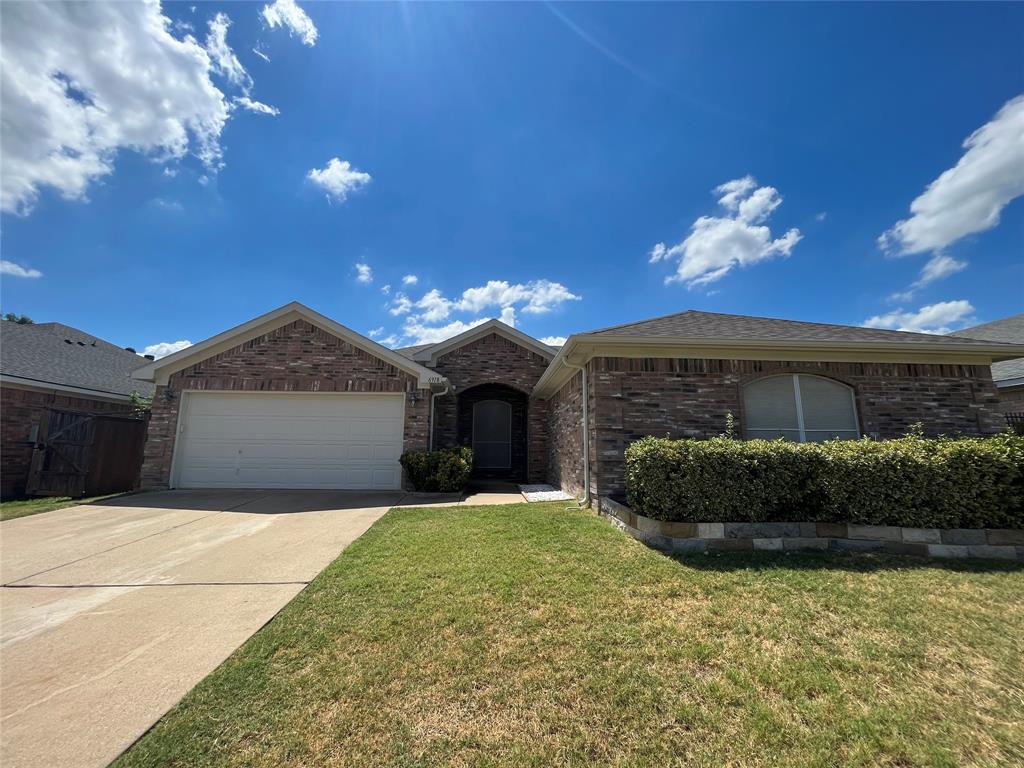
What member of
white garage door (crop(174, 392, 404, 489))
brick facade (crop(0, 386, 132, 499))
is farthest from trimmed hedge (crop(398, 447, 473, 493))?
brick facade (crop(0, 386, 132, 499))

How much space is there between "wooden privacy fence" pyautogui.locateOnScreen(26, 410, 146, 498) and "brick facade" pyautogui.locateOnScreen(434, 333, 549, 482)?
27.5ft

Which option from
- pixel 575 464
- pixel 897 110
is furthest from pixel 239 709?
pixel 897 110

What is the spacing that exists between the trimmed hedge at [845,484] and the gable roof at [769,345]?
8.16 ft

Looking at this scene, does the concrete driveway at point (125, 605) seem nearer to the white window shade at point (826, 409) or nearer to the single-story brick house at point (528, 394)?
the single-story brick house at point (528, 394)

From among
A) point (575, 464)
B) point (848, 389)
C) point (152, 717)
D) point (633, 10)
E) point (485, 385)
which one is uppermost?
point (633, 10)

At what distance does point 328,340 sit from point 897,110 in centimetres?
1453

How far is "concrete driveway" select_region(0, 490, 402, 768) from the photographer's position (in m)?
2.27

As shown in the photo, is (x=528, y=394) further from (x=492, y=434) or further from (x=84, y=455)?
(x=84, y=455)

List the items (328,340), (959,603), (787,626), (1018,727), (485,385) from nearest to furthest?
(1018,727) → (787,626) → (959,603) → (328,340) → (485,385)

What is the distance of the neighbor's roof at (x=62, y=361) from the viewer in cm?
1116

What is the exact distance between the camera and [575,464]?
28.3 feet

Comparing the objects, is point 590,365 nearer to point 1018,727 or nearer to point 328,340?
point 1018,727

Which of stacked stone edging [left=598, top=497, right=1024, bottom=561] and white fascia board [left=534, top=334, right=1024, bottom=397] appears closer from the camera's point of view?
stacked stone edging [left=598, top=497, right=1024, bottom=561]

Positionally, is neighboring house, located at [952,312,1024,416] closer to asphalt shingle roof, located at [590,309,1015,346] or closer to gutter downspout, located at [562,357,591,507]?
asphalt shingle roof, located at [590,309,1015,346]
